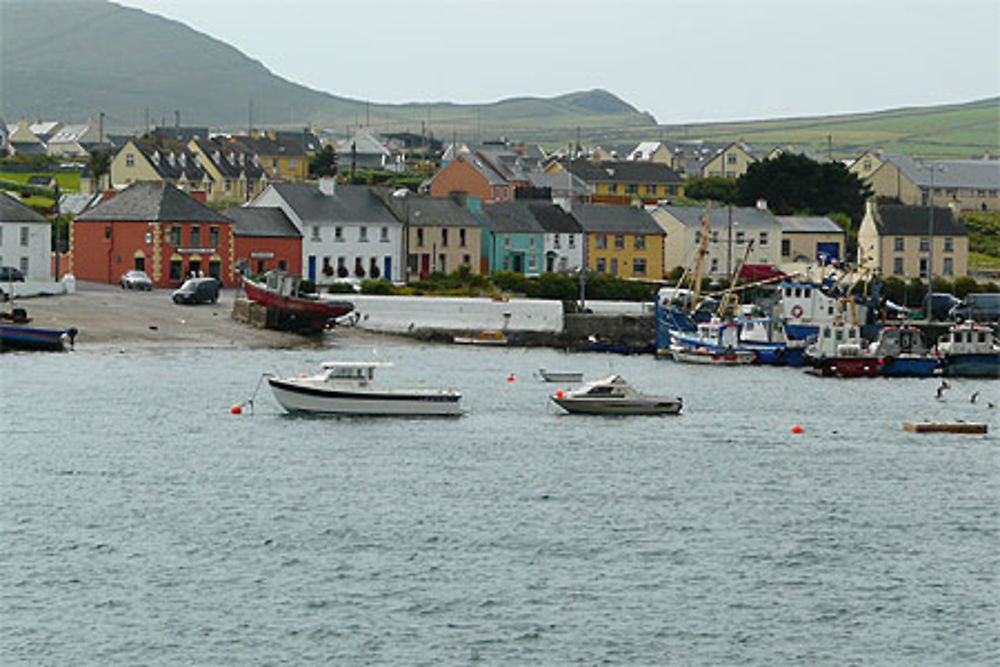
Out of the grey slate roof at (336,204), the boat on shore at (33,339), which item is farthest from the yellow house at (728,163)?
the boat on shore at (33,339)

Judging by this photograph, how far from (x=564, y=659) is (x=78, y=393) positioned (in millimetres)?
35775

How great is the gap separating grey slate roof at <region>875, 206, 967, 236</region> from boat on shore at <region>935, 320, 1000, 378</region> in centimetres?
4020

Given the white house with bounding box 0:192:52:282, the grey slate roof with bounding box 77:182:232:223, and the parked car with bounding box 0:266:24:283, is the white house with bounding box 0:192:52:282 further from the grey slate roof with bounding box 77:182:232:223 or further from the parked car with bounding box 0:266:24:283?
the grey slate roof with bounding box 77:182:232:223

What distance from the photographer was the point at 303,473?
4906cm

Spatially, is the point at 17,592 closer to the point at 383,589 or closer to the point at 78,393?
the point at 383,589

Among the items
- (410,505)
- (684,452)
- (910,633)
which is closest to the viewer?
(910,633)

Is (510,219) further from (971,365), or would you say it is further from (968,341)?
(971,365)

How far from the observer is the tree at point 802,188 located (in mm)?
141000

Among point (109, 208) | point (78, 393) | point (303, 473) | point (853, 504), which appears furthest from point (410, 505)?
point (109, 208)

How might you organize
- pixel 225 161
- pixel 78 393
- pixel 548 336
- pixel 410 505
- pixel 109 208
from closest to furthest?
pixel 410 505, pixel 78 393, pixel 548 336, pixel 109 208, pixel 225 161

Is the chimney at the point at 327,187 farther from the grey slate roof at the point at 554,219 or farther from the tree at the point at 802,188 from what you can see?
the tree at the point at 802,188

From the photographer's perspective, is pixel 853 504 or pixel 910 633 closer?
pixel 910 633

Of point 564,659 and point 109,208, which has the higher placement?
point 109,208

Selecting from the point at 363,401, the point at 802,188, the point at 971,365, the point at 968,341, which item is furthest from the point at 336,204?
the point at 363,401
